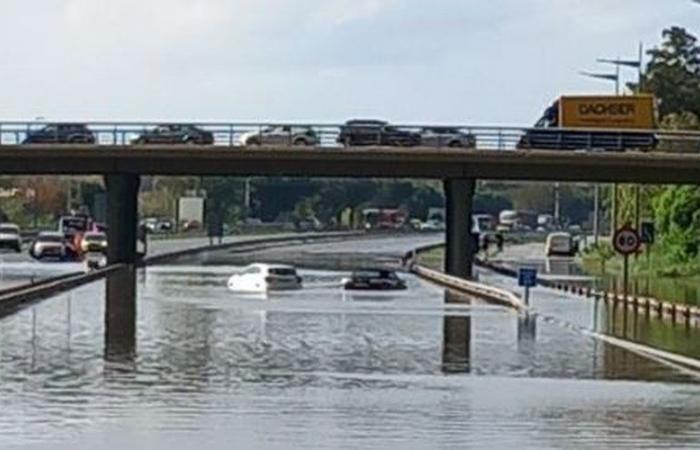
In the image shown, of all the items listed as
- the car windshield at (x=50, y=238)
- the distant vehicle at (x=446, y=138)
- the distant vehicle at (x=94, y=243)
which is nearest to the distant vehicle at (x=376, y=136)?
the distant vehicle at (x=446, y=138)

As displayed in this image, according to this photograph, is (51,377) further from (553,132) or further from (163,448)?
(553,132)

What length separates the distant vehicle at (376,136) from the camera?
249 feet

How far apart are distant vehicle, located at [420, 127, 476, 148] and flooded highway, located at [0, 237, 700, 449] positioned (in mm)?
24764

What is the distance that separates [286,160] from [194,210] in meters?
85.9

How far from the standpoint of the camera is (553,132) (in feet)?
246

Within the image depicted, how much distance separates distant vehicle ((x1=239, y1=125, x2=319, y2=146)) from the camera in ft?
253

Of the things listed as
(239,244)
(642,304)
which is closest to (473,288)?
(642,304)

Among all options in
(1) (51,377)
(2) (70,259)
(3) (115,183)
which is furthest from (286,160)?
(1) (51,377)

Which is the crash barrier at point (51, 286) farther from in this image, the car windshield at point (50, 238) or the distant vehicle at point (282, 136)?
the distant vehicle at point (282, 136)

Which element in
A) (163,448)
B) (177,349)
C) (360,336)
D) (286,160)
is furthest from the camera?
(286,160)

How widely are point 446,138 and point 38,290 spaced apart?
22.4 metres

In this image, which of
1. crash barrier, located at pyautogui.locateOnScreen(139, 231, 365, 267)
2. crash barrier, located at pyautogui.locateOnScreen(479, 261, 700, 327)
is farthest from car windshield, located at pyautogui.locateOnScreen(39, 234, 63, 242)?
crash barrier, located at pyautogui.locateOnScreen(479, 261, 700, 327)

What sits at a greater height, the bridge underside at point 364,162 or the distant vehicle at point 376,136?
the distant vehicle at point 376,136

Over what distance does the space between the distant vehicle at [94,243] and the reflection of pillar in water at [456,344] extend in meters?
49.2
